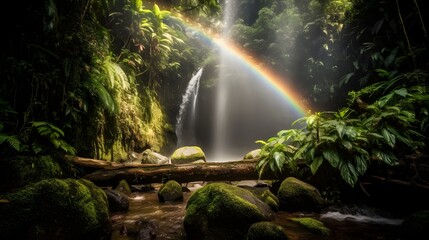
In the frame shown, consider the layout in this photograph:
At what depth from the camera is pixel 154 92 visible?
1016 cm

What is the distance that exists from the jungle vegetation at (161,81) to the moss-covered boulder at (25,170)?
246 mm

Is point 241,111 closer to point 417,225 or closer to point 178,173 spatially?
point 178,173

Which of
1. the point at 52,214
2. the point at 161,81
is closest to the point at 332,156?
the point at 52,214

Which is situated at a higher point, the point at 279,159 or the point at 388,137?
the point at 388,137

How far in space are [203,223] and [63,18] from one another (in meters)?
5.33

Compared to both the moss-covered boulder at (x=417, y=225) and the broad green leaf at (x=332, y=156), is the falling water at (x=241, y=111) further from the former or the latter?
the moss-covered boulder at (x=417, y=225)

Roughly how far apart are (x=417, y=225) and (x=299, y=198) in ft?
4.99

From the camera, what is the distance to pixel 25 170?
156 inches

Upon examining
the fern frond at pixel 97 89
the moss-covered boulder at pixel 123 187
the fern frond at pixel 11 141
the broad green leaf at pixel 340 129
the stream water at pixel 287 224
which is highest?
the fern frond at pixel 97 89

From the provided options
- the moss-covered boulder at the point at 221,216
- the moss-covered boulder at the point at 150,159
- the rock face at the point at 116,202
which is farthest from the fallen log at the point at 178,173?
the moss-covered boulder at the point at 150,159

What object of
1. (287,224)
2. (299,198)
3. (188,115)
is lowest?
(287,224)

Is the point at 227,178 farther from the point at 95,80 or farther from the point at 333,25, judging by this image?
the point at 333,25

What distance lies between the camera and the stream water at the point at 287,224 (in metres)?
3.08

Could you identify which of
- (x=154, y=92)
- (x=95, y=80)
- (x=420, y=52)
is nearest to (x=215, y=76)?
(x=154, y=92)
